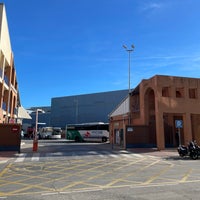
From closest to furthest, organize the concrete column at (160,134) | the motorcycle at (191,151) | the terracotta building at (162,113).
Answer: the motorcycle at (191,151) < the concrete column at (160,134) < the terracotta building at (162,113)

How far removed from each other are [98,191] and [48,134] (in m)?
48.7

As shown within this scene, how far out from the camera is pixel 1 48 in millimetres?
26594

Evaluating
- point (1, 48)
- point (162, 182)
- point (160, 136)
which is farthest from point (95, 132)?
point (162, 182)

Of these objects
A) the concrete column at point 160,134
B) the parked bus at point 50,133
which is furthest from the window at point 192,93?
the parked bus at point 50,133

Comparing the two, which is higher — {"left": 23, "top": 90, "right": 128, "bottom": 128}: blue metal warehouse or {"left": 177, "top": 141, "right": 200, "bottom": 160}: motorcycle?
{"left": 23, "top": 90, "right": 128, "bottom": 128}: blue metal warehouse

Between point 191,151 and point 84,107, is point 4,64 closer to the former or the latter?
point 191,151

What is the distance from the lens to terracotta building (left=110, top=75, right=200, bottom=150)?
2448 cm

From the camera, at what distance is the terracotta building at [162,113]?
24484 mm

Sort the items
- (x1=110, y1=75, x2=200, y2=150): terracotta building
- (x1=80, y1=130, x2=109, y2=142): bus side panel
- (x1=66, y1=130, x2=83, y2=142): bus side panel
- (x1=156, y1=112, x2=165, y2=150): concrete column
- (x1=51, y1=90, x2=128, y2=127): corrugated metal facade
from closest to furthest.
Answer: (x1=156, y1=112, x2=165, y2=150): concrete column
(x1=110, y1=75, x2=200, y2=150): terracotta building
(x1=80, y1=130, x2=109, y2=142): bus side panel
(x1=66, y1=130, x2=83, y2=142): bus side panel
(x1=51, y1=90, x2=128, y2=127): corrugated metal facade

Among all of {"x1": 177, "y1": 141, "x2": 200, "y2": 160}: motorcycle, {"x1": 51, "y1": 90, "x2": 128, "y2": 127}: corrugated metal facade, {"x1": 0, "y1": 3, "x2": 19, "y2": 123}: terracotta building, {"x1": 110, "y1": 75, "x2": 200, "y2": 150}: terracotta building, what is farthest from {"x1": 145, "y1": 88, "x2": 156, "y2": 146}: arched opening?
{"x1": 51, "y1": 90, "x2": 128, "y2": 127}: corrugated metal facade

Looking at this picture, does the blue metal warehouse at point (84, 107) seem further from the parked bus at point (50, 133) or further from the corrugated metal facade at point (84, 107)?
the parked bus at point (50, 133)

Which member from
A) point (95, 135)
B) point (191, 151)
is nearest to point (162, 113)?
point (191, 151)

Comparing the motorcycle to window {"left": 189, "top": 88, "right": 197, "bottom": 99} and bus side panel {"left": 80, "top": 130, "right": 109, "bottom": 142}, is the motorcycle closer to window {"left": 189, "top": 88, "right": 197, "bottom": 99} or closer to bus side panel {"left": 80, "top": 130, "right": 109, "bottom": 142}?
window {"left": 189, "top": 88, "right": 197, "bottom": 99}

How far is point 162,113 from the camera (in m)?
24.3
